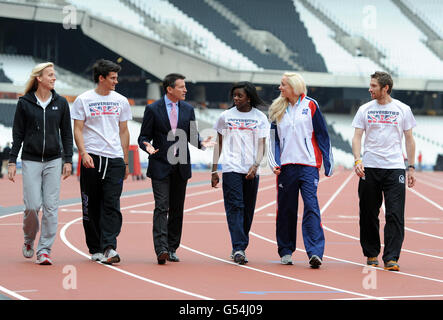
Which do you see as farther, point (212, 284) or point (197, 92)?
point (197, 92)

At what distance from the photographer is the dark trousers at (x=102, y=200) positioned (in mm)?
8672

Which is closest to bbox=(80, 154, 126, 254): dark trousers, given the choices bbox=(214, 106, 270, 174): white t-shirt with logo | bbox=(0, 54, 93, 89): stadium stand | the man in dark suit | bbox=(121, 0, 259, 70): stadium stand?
the man in dark suit

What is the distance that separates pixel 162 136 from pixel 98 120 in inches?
29.5

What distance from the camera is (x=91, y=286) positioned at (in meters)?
6.92

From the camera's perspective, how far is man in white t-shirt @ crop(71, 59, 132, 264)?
28.5 feet

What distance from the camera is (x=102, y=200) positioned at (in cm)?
881

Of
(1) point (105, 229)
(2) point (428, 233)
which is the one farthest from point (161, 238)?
(2) point (428, 233)

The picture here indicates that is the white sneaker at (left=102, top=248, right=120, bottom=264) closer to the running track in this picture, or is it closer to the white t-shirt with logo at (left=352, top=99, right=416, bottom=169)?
the running track

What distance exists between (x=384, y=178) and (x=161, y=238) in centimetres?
250

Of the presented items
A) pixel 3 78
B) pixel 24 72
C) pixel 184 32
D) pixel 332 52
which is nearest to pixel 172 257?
pixel 3 78

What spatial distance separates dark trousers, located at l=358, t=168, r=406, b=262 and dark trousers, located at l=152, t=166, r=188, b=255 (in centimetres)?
203

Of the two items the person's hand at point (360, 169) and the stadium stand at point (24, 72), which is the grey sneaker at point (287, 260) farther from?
the stadium stand at point (24, 72)

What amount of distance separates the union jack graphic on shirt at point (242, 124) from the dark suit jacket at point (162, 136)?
0.42 meters

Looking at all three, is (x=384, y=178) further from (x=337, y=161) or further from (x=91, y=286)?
(x=337, y=161)
